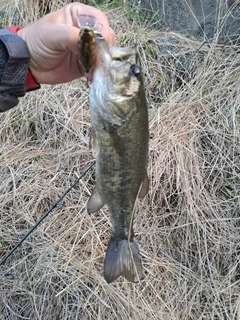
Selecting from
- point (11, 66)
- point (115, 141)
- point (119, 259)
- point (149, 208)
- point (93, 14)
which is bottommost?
point (149, 208)

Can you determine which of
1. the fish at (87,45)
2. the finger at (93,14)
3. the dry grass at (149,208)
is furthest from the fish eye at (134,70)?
the dry grass at (149,208)

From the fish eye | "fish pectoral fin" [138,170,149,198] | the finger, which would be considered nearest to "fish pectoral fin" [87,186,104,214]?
"fish pectoral fin" [138,170,149,198]

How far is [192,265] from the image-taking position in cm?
267

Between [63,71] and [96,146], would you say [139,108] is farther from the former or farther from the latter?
[63,71]

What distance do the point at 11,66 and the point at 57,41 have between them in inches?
8.9

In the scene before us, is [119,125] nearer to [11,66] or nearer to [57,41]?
[57,41]

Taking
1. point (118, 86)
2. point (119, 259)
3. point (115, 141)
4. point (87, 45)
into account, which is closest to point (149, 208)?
point (119, 259)

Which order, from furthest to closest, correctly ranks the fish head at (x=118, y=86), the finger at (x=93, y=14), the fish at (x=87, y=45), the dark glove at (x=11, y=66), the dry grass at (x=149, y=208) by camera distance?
the dry grass at (x=149, y=208) → the dark glove at (x=11, y=66) → the finger at (x=93, y=14) → the fish head at (x=118, y=86) → the fish at (x=87, y=45)

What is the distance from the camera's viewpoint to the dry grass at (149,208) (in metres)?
2.54

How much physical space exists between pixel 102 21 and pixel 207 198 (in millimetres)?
1469

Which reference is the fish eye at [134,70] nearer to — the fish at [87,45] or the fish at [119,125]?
the fish at [119,125]

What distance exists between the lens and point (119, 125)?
4.99 feet

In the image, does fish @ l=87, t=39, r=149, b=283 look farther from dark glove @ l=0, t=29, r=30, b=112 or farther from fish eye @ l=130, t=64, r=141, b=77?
dark glove @ l=0, t=29, r=30, b=112

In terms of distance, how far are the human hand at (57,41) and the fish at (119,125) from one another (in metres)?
0.25
